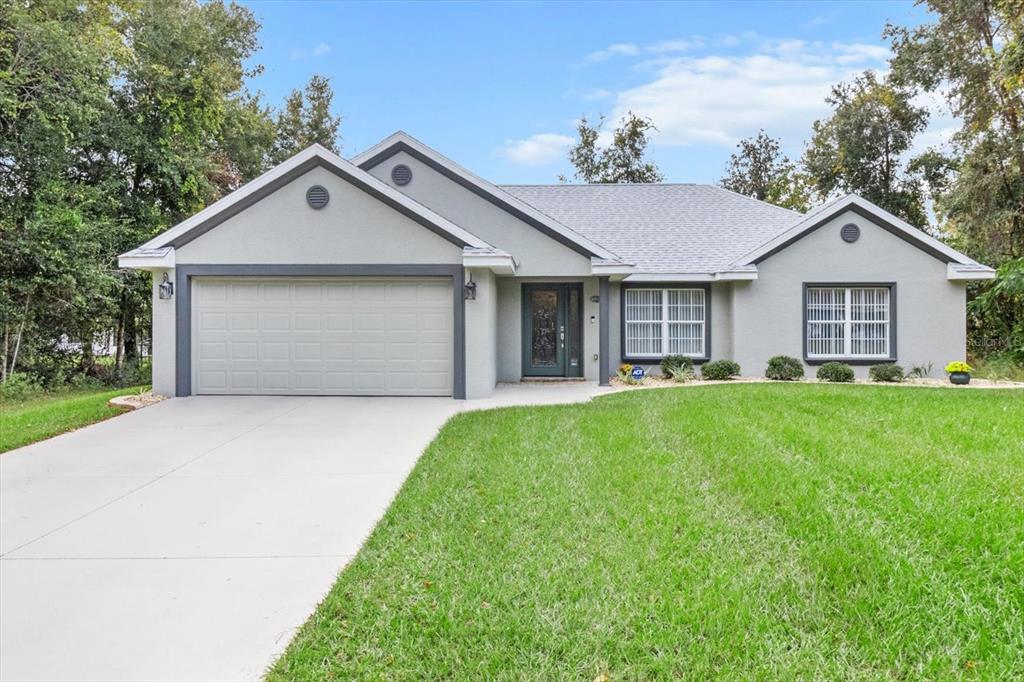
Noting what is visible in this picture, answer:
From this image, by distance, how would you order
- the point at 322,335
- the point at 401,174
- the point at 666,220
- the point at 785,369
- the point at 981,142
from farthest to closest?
the point at 981,142
the point at 666,220
the point at 401,174
the point at 785,369
the point at 322,335

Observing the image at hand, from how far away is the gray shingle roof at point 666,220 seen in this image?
15617 millimetres

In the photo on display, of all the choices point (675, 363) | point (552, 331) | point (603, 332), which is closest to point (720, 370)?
point (675, 363)

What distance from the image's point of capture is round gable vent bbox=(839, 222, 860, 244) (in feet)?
47.2

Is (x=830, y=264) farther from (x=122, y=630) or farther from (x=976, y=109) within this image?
(x=122, y=630)

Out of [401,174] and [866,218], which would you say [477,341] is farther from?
[866,218]

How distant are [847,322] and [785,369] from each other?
2.29m

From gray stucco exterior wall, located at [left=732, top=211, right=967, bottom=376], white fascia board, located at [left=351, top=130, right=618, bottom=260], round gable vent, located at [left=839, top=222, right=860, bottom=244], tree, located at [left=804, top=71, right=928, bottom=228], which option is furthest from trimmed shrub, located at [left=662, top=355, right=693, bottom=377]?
tree, located at [left=804, top=71, right=928, bottom=228]

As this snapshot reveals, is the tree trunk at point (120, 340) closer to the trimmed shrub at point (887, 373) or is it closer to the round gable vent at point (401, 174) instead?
the round gable vent at point (401, 174)

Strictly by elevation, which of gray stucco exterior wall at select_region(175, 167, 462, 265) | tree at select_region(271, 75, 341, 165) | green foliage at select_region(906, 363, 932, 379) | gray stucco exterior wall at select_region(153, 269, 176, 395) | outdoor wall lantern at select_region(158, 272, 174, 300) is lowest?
green foliage at select_region(906, 363, 932, 379)

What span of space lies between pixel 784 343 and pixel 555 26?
12.0 metres

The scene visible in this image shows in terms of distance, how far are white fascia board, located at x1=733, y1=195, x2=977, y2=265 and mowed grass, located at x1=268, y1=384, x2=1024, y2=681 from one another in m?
8.34

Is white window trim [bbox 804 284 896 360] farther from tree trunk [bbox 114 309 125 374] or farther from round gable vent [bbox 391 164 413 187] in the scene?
tree trunk [bbox 114 309 125 374]

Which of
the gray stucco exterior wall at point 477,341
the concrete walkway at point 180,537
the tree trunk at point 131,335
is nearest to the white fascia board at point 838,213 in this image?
the gray stucco exterior wall at point 477,341

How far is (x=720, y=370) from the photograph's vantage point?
14.1 meters
